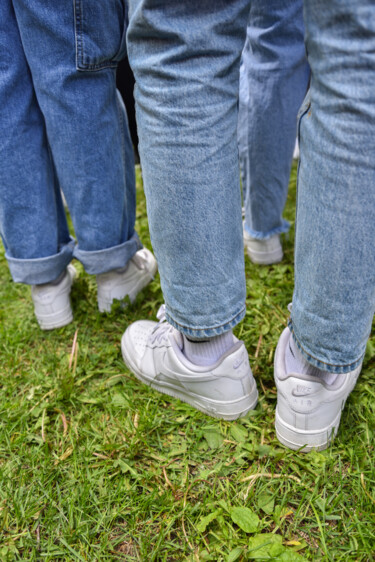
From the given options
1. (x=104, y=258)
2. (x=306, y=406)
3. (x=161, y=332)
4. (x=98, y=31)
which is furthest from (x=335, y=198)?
(x=104, y=258)

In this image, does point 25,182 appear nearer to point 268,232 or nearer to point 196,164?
point 196,164

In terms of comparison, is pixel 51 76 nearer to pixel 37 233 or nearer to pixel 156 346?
pixel 37 233

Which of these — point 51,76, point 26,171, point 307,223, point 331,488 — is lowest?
point 331,488

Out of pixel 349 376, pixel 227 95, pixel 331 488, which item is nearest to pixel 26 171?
pixel 227 95

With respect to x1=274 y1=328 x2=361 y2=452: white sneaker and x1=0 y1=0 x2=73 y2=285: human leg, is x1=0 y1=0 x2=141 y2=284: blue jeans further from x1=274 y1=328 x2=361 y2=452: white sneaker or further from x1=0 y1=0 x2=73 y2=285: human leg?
x1=274 y1=328 x2=361 y2=452: white sneaker

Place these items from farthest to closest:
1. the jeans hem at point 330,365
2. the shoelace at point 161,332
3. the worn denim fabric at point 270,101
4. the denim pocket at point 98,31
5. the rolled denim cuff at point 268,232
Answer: the rolled denim cuff at point 268,232 < the worn denim fabric at point 270,101 < the shoelace at point 161,332 < the denim pocket at point 98,31 < the jeans hem at point 330,365

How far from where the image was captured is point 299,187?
87 centimetres

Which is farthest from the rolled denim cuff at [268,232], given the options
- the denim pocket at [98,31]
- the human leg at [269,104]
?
the denim pocket at [98,31]

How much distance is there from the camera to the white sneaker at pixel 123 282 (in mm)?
1627

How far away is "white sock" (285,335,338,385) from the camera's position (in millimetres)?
1032

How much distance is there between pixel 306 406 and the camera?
1.03 m

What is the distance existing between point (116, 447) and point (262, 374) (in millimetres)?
457

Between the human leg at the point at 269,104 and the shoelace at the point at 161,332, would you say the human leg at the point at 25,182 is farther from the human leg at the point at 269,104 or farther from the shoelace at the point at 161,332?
the human leg at the point at 269,104

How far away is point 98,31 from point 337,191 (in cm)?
79
